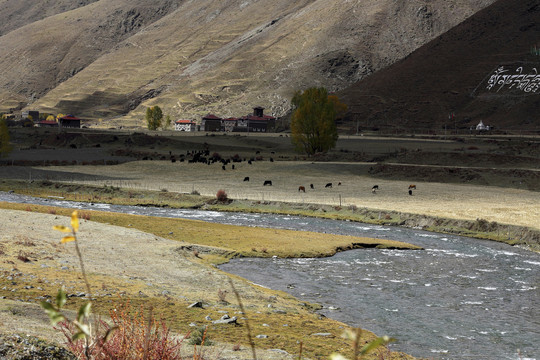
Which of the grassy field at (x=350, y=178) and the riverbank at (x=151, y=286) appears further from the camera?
the grassy field at (x=350, y=178)

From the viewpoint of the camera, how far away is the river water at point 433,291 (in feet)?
64.2

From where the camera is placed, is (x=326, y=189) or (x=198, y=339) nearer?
(x=198, y=339)

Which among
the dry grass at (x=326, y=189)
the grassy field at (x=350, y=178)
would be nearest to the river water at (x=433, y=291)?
the grassy field at (x=350, y=178)

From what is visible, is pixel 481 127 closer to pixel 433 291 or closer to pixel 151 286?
pixel 433 291

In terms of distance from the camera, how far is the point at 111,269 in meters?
25.1

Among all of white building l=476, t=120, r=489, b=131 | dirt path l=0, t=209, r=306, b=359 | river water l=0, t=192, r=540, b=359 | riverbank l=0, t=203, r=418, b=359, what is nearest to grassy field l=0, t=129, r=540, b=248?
river water l=0, t=192, r=540, b=359

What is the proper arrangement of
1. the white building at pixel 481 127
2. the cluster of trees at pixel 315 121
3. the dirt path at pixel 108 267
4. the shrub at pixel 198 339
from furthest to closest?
the white building at pixel 481 127
the cluster of trees at pixel 315 121
the dirt path at pixel 108 267
the shrub at pixel 198 339

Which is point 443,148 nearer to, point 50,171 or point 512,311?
point 50,171

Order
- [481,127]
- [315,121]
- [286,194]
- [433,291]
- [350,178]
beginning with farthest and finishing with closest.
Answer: [481,127], [315,121], [350,178], [286,194], [433,291]

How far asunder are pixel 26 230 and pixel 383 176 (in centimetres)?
5694

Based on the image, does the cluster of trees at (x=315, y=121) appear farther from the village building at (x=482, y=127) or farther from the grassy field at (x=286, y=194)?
the village building at (x=482, y=127)

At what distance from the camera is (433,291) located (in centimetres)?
2667

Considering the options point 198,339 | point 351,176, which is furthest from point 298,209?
point 198,339

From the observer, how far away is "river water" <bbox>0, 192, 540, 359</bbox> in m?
19.6
